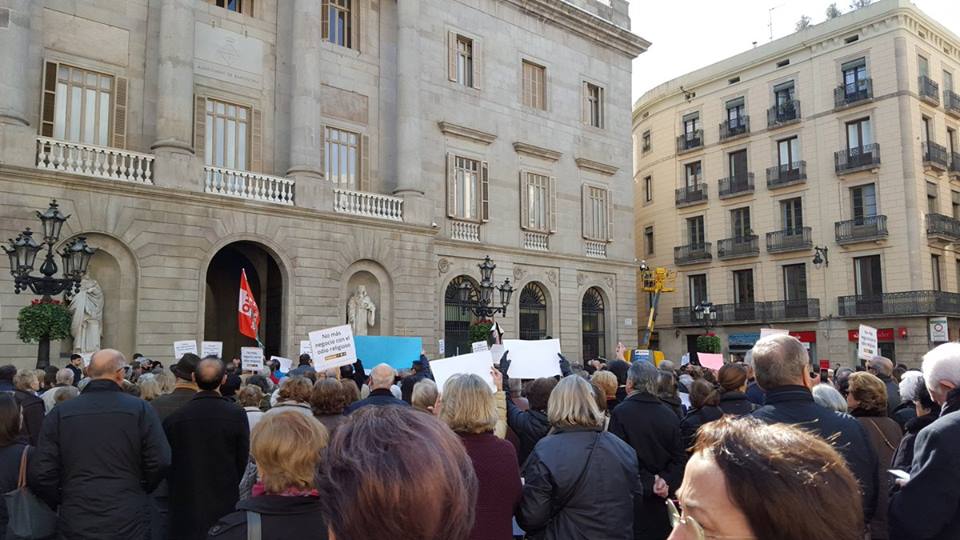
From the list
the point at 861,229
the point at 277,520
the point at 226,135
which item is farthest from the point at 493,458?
the point at 861,229

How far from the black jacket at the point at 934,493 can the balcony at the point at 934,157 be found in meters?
36.1

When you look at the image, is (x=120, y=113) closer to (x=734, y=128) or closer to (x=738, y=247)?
(x=738, y=247)

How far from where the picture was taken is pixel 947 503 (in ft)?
10.6

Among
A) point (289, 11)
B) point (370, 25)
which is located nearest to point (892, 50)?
point (370, 25)

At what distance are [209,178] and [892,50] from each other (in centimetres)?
3087

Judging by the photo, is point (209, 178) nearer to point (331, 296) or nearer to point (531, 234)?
point (331, 296)

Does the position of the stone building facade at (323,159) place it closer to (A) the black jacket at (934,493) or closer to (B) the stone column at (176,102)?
(B) the stone column at (176,102)

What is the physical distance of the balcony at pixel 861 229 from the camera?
3316cm

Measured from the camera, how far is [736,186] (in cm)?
3891

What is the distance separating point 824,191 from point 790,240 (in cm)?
284

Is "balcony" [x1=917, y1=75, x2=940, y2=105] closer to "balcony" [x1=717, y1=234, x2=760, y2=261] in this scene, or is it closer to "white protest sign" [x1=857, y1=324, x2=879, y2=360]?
"balcony" [x1=717, y1=234, x2=760, y2=261]

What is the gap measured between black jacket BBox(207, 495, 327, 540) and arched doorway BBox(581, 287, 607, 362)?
90.6 ft

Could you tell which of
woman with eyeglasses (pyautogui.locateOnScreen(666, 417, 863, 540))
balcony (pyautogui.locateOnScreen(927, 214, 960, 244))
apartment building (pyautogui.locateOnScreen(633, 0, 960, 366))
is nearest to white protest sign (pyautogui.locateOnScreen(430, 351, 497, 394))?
woman with eyeglasses (pyautogui.locateOnScreen(666, 417, 863, 540))

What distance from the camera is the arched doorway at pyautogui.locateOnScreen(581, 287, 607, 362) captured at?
30.4 m
